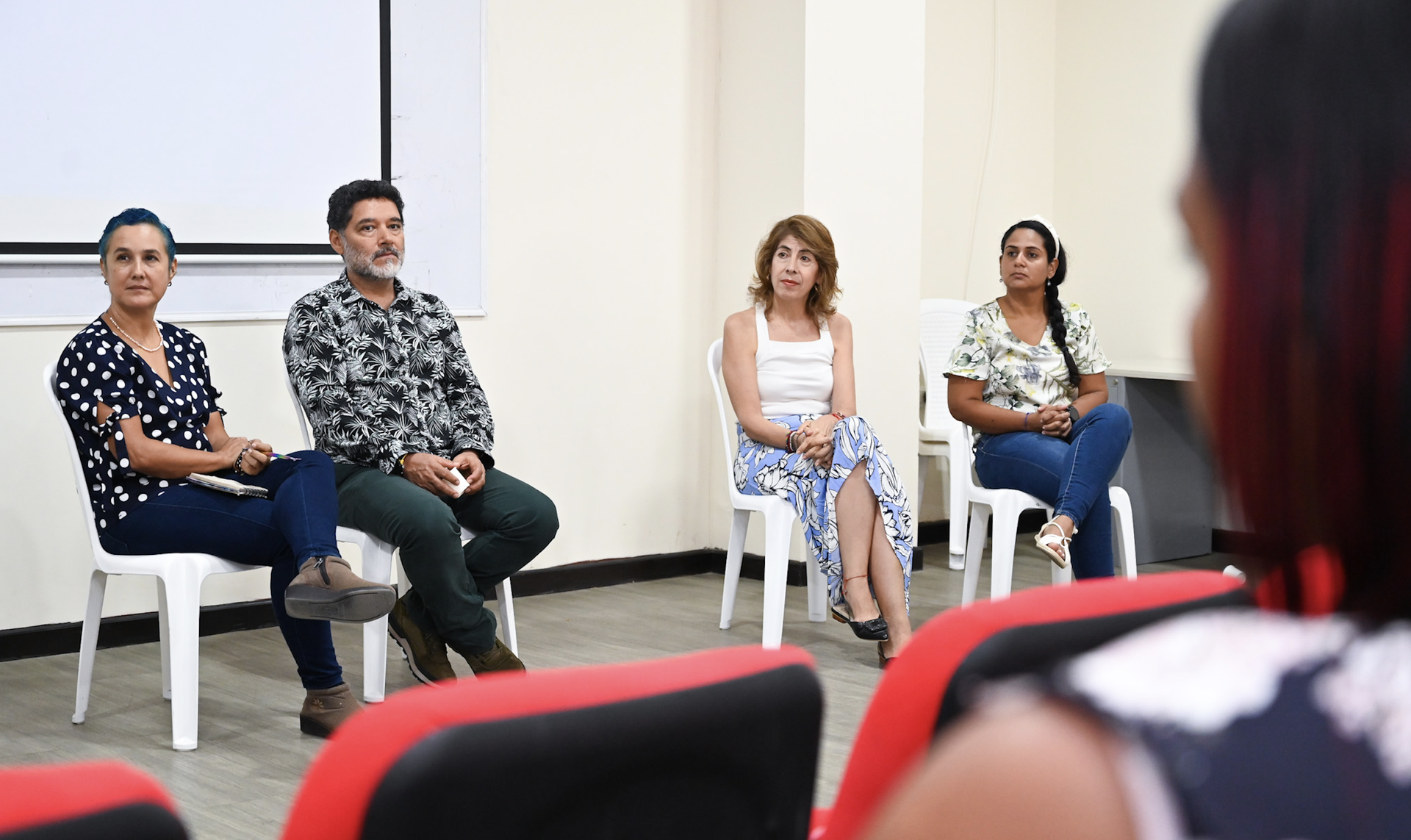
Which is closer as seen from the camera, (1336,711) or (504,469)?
(1336,711)

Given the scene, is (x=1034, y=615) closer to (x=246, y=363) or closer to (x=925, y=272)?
(x=246, y=363)

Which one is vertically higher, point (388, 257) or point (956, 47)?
point (956, 47)

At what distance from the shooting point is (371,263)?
3.48 m

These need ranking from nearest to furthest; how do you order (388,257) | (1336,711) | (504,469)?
(1336,711), (388,257), (504,469)

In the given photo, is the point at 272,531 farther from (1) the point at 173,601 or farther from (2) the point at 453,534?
(2) the point at 453,534

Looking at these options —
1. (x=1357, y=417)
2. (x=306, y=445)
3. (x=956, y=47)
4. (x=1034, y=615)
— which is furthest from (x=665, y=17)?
(x=1357, y=417)

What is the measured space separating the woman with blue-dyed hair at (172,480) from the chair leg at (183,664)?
4.8 inches

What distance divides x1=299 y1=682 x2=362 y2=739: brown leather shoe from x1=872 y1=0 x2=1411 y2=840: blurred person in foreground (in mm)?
2762

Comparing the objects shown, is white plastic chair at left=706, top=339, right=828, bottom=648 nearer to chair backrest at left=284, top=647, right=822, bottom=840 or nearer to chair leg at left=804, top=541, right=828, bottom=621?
chair leg at left=804, top=541, right=828, bottom=621

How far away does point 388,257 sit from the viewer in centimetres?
350

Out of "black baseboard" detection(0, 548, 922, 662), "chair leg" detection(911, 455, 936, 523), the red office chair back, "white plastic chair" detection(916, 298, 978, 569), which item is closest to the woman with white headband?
"white plastic chair" detection(916, 298, 978, 569)

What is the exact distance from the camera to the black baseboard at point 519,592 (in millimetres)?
3641

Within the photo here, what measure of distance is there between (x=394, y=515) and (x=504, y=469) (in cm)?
139

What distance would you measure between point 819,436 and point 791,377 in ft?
1.03
